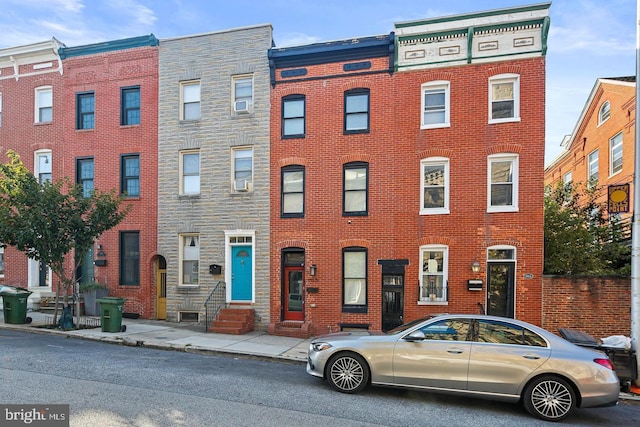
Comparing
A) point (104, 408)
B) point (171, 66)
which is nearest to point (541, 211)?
point (104, 408)

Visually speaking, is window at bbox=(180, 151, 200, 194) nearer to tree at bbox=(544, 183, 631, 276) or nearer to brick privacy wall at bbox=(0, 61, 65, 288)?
brick privacy wall at bbox=(0, 61, 65, 288)

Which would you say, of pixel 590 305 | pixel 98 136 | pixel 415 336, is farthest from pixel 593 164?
pixel 98 136

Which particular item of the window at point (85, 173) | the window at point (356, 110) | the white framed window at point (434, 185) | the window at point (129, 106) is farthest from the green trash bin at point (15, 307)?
the white framed window at point (434, 185)

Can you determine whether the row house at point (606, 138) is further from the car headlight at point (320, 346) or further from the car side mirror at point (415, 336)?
the car headlight at point (320, 346)

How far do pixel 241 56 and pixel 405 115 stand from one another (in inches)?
244

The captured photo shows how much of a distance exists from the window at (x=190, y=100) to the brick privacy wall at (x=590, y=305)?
1305 cm

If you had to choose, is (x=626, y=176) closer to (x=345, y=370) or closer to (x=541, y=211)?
(x=541, y=211)

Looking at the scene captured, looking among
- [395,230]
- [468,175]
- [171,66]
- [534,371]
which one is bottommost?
[534,371]

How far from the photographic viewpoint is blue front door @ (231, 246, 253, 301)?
14.0 m

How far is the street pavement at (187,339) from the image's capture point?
10.4m

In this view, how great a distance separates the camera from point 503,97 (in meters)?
12.6

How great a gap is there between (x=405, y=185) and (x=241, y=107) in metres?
6.31

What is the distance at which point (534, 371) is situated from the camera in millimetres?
6332

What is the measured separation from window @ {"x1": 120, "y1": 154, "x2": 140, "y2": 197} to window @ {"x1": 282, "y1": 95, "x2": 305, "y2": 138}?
19.6ft
